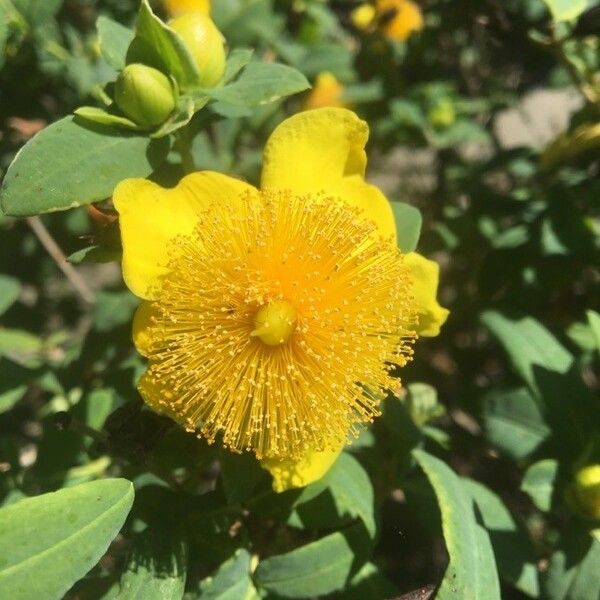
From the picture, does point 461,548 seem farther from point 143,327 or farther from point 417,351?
point 417,351

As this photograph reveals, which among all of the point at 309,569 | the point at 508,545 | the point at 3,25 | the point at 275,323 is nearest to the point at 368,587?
the point at 309,569

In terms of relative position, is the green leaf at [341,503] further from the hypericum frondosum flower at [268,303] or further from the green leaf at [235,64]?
the green leaf at [235,64]

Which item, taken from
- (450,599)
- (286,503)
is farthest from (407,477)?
(450,599)

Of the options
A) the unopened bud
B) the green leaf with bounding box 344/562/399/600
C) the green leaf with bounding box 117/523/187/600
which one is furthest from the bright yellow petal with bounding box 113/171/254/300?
the unopened bud

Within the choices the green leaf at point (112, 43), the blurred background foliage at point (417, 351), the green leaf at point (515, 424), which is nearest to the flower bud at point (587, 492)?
the blurred background foliage at point (417, 351)

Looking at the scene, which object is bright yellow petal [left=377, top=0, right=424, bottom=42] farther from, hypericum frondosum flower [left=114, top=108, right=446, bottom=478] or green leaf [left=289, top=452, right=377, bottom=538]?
green leaf [left=289, top=452, right=377, bottom=538]
